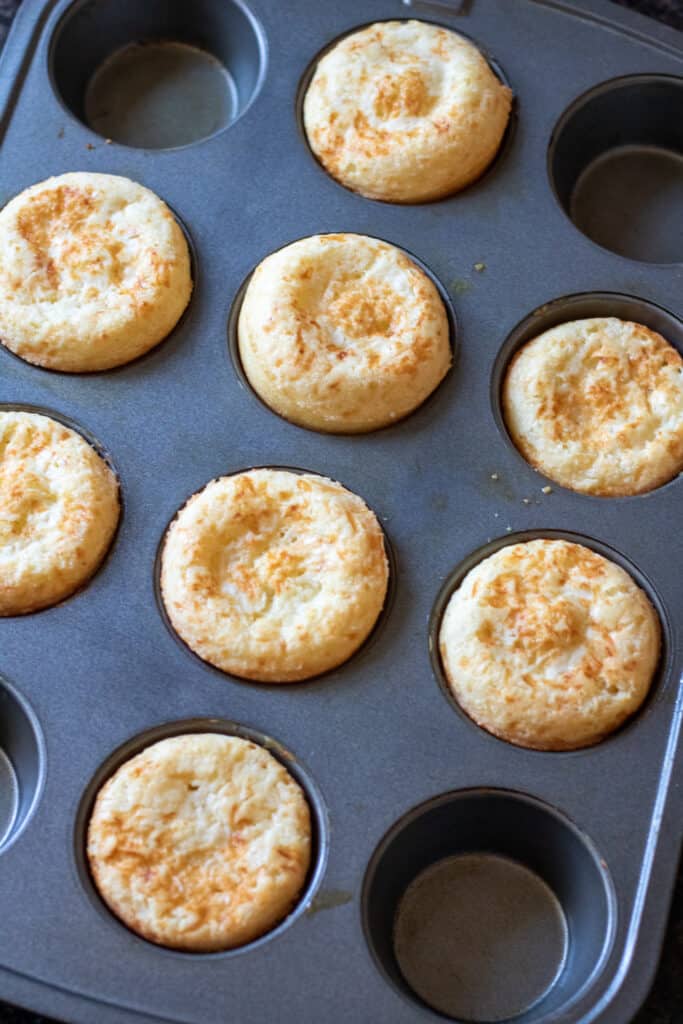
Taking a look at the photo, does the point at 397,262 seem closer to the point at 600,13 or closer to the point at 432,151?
the point at 432,151

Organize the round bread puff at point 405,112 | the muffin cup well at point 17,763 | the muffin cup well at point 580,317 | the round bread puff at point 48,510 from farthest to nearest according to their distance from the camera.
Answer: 1. the round bread puff at point 405,112
2. the muffin cup well at point 580,317
3. the round bread puff at point 48,510
4. the muffin cup well at point 17,763

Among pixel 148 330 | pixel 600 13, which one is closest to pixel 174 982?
pixel 148 330

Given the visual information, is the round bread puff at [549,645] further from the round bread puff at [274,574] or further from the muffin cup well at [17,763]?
the muffin cup well at [17,763]

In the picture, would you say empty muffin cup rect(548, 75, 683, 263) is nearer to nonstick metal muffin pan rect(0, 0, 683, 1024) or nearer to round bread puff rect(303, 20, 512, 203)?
nonstick metal muffin pan rect(0, 0, 683, 1024)


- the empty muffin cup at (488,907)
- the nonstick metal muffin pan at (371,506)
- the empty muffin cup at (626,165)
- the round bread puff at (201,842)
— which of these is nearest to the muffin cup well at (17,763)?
the nonstick metal muffin pan at (371,506)

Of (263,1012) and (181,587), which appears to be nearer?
(263,1012)

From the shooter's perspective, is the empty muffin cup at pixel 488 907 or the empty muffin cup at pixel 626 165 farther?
the empty muffin cup at pixel 626 165

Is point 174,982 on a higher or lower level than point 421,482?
lower

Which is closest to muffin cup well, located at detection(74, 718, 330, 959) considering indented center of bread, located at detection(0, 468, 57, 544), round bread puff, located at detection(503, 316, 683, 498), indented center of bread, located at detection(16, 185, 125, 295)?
indented center of bread, located at detection(0, 468, 57, 544)
